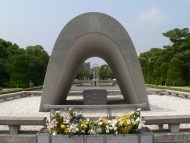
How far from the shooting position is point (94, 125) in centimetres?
639

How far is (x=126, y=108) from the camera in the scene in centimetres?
1079

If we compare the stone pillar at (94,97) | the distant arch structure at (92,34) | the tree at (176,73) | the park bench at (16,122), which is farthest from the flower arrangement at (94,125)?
the tree at (176,73)

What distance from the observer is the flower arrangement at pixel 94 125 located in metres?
6.30

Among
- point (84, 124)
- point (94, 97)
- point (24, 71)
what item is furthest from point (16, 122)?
point (24, 71)

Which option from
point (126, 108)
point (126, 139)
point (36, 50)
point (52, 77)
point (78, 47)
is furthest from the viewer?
point (36, 50)

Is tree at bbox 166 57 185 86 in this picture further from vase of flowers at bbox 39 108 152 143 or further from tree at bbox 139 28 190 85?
vase of flowers at bbox 39 108 152 143

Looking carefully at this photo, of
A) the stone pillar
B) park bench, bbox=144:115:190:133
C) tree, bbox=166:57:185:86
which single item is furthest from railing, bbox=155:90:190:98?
tree, bbox=166:57:185:86

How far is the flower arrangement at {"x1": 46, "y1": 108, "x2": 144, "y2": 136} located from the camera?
630 centimetres

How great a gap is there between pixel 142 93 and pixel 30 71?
30.0 meters

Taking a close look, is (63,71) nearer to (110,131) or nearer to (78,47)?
(78,47)

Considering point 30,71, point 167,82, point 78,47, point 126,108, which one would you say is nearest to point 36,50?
point 30,71

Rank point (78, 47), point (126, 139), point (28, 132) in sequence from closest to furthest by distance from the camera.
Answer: point (126, 139), point (28, 132), point (78, 47)

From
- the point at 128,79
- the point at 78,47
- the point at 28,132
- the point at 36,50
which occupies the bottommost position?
the point at 28,132

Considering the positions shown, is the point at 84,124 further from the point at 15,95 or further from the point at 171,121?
the point at 15,95
